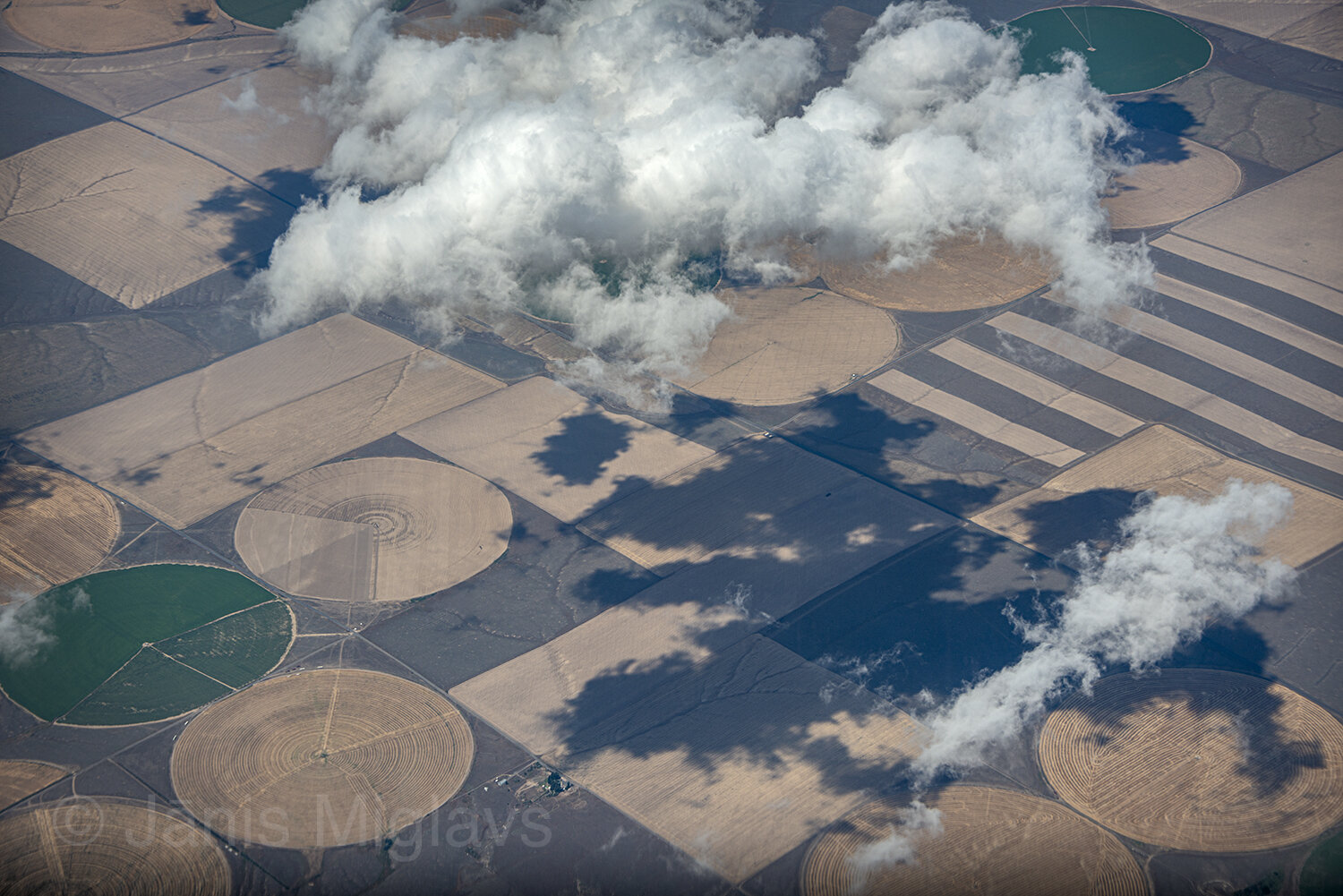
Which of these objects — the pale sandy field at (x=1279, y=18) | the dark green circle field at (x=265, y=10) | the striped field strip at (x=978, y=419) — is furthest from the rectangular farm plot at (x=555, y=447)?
the pale sandy field at (x=1279, y=18)

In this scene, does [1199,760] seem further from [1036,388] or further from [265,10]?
[265,10]

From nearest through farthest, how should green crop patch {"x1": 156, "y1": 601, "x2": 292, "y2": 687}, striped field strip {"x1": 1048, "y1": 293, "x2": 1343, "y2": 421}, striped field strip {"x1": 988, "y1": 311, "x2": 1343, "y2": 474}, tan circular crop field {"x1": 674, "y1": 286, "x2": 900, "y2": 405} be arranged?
green crop patch {"x1": 156, "y1": 601, "x2": 292, "y2": 687}, striped field strip {"x1": 988, "y1": 311, "x2": 1343, "y2": 474}, striped field strip {"x1": 1048, "y1": 293, "x2": 1343, "y2": 421}, tan circular crop field {"x1": 674, "y1": 286, "x2": 900, "y2": 405}

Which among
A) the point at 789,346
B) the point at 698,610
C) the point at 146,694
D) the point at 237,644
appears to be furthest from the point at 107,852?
the point at 789,346

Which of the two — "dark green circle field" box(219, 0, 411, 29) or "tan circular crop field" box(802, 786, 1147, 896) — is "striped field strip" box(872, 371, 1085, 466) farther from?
"dark green circle field" box(219, 0, 411, 29)

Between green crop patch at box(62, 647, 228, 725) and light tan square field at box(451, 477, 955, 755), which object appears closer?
green crop patch at box(62, 647, 228, 725)

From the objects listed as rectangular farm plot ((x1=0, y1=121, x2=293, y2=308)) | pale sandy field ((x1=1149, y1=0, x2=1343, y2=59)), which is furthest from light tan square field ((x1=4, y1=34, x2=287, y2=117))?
pale sandy field ((x1=1149, y1=0, x2=1343, y2=59))

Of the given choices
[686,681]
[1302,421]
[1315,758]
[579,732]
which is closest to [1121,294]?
[1302,421]

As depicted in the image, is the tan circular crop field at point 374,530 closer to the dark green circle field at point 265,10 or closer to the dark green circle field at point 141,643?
the dark green circle field at point 141,643
